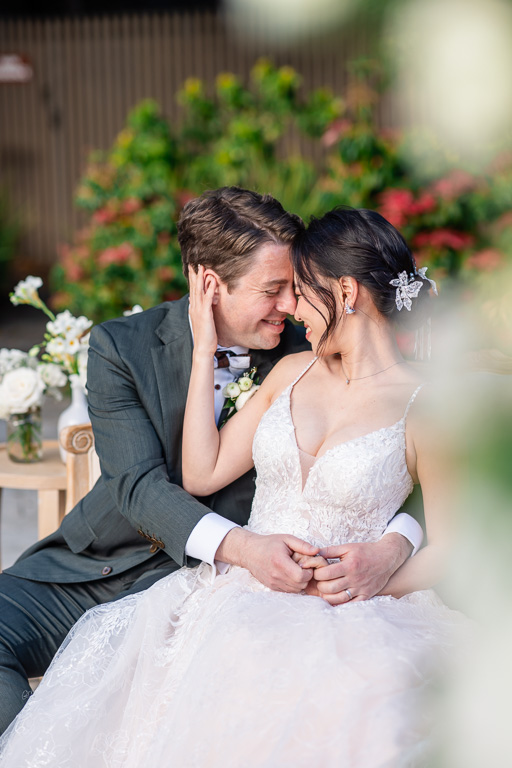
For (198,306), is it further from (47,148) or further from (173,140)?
(47,148)

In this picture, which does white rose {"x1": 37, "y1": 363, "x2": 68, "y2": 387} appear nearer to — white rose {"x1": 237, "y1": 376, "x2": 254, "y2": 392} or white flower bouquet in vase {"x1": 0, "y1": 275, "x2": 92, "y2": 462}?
white flower bouquet in vase {"x1": 0, "y1": 275, "x2": 92, "y2": 462}

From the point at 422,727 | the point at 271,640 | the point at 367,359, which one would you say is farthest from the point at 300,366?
the point at 422,727

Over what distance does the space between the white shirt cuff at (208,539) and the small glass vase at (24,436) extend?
55.0 inches

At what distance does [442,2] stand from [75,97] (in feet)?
30.5

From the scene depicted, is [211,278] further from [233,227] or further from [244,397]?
[244,397]

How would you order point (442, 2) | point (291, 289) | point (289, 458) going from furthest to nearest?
point (291, 289)
point (289, 458)
point (442, 2)

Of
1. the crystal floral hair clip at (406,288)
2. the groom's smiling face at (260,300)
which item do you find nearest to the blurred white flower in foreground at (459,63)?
the crystal floral hair clip at (406,288)

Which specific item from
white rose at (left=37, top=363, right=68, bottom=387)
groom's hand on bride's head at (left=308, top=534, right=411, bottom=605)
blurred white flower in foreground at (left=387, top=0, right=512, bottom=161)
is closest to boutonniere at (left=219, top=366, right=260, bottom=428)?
groom's hand on bride's head at (left=308, top=534, right=411, bottom=605)

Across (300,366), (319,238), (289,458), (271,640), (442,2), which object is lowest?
(271,640)

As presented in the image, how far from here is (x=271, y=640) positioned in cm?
162

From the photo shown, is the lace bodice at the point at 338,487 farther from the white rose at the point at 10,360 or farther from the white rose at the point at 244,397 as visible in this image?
the white rose at the point at 10,360

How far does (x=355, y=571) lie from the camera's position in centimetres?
183

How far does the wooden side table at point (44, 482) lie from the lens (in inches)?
121

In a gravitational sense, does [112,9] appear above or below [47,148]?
above
